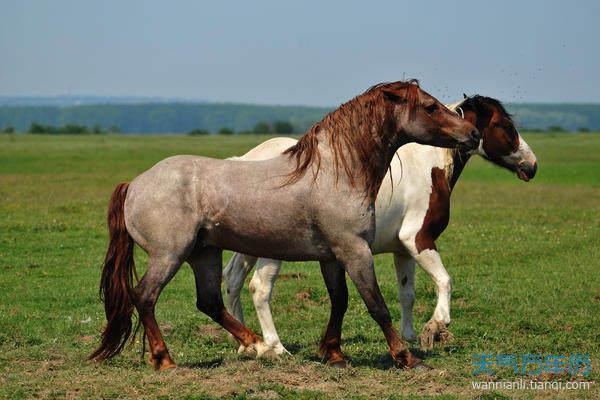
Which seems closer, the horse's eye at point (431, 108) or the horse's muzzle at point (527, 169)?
the horse's eye at point (431, 108)

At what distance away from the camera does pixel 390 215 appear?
9.93 metres

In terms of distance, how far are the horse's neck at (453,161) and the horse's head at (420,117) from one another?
78.9 inches

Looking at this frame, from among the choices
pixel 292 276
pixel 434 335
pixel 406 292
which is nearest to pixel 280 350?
pixel 434 335

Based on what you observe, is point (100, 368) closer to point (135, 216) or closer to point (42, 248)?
point (135, 216)

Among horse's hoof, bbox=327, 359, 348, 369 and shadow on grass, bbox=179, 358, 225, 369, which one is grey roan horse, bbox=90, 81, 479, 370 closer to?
horse's hoof, bbox=327, 359, 348, 369

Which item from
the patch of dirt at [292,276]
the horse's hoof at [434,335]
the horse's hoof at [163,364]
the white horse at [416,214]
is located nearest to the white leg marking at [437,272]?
the white horse at [416,214]

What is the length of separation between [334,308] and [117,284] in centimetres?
183

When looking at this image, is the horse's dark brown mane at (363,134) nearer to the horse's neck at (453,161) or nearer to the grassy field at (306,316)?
the grassy field at (306,316)

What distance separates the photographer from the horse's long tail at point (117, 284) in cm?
844

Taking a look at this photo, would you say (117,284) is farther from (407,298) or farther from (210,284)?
(407,298)

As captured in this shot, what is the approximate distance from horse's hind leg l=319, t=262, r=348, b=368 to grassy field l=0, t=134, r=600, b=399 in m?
0.24

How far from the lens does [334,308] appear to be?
870 centimetres

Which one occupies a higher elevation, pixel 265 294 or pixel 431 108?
pixel 431 108

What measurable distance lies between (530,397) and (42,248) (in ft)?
37.2
